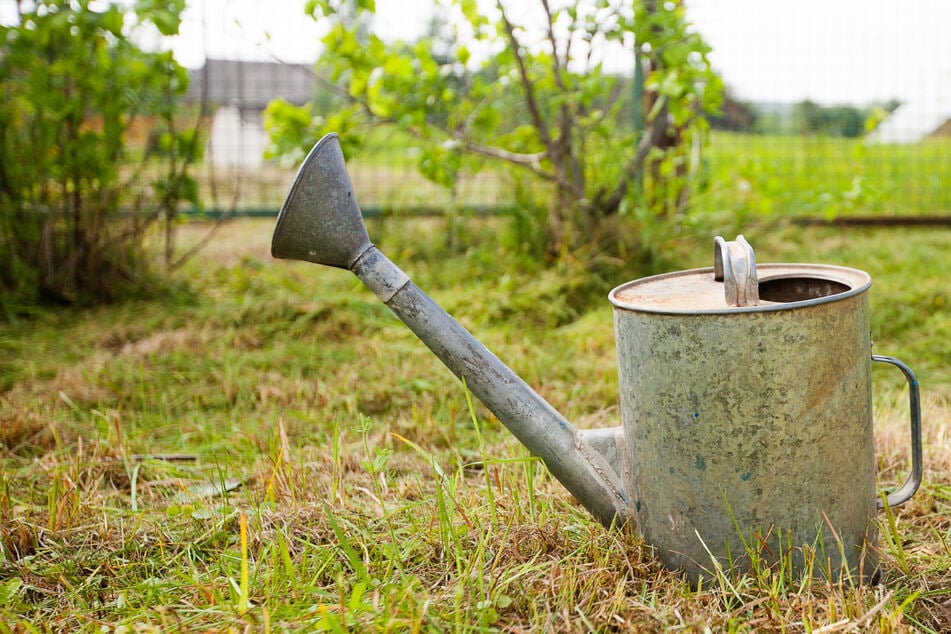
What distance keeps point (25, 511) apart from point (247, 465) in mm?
477

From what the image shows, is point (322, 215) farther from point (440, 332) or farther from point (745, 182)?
point (745, 182)

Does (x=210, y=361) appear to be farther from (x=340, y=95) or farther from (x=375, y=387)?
(x=340, y=95)

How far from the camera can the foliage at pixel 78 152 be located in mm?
3094

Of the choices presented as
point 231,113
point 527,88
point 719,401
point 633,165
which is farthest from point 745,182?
point 231,113

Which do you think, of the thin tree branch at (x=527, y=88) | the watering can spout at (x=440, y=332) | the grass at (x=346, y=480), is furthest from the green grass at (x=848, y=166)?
the watering can spout at (x=440, y=332)

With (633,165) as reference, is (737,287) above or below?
below

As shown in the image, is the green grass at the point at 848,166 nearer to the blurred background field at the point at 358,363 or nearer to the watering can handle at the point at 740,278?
the blurred background field at the point at 358,363

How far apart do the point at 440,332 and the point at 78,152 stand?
8.39ft

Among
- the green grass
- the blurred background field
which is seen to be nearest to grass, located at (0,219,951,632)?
the blurred background field

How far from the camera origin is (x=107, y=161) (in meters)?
3.28

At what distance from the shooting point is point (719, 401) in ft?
3.83

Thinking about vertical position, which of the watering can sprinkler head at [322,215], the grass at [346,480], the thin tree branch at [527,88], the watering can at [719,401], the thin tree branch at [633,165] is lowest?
the grass at [346,480]

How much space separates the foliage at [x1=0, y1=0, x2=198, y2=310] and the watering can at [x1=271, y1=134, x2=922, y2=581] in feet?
7.38

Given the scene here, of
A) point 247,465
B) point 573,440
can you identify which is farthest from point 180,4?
point 573,440
